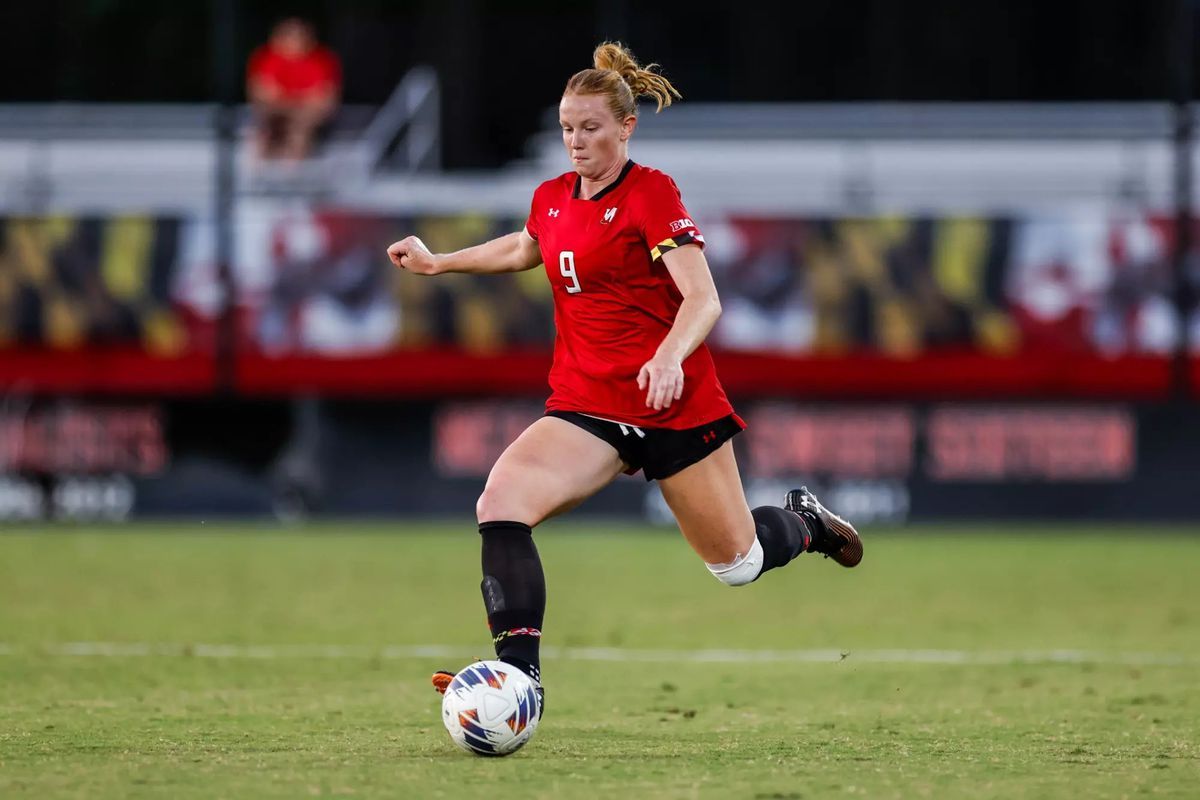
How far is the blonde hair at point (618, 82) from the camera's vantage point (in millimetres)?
6707

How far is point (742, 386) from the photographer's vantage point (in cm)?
1741

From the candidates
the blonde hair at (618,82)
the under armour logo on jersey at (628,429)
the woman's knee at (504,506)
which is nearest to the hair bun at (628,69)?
the blonde hair at (618,82)

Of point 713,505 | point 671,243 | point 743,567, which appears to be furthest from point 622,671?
point 671,243

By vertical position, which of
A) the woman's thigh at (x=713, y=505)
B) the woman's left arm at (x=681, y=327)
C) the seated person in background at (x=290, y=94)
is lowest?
the woman's thigh at (x=713, y=505)

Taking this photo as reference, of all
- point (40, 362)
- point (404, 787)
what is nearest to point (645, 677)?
point (404, 787)

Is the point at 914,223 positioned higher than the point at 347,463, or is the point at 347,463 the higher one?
the point at 914,223

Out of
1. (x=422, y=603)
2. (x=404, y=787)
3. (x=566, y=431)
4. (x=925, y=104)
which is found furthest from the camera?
(x=925, y=104)

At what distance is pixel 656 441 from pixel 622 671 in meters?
2.45

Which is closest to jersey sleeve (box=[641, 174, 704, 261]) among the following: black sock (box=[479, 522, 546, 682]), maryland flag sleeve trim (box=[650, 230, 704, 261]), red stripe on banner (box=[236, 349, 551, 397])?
maryland flag sleeve trim (box=[650, 230, 704, 261])

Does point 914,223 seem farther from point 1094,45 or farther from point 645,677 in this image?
point 645,677

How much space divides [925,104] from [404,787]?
651 inches

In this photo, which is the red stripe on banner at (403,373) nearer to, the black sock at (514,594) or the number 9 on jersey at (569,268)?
the number 9 on jersey at (569,268)

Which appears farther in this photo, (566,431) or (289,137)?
(289,137)

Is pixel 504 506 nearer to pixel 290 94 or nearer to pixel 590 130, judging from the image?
pixel 590 130
